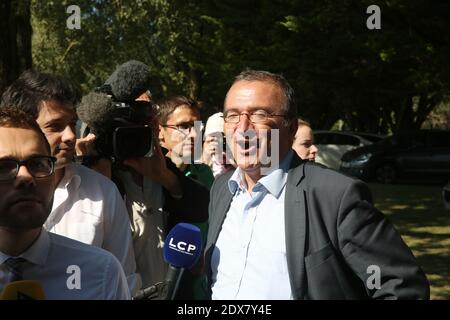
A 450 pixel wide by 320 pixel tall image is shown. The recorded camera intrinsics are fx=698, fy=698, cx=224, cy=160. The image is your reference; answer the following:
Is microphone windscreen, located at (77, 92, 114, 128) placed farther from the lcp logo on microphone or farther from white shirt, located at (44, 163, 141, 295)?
the lcp logo on microphone

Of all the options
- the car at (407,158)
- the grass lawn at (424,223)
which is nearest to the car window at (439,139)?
the car at (407,158)

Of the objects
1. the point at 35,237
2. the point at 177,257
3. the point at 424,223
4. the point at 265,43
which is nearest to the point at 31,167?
the point at 35,237

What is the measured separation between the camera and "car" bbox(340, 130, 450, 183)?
1888 centimetres

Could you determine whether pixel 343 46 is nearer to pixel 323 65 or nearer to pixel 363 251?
pixel 323 65

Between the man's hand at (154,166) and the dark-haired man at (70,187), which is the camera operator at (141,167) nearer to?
the man's hand at (154,166)

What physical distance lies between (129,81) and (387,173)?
17.1 m

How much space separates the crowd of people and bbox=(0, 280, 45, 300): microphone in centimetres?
30

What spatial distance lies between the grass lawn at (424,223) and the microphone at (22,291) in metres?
6.08

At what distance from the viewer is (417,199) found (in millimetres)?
15977

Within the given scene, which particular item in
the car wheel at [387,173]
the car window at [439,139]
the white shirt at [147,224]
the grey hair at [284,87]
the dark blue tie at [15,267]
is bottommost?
the car wheel at [387,173]

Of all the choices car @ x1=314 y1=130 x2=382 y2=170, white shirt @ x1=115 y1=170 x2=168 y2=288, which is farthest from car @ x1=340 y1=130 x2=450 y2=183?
white shirt @ x1=115 y1=170 x2=168 y2=288

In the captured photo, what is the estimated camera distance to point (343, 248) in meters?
2.51

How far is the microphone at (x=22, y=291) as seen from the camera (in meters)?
1.66

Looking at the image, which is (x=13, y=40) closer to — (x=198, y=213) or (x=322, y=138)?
(x=198, y=213)
